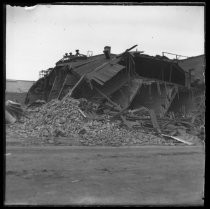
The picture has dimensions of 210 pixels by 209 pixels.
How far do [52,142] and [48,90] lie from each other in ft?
49.8

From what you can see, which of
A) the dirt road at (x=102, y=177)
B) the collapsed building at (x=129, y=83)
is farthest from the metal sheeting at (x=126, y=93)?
the dirt road at (x=102, y=177)

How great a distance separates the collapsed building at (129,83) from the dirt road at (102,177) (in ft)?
31.1

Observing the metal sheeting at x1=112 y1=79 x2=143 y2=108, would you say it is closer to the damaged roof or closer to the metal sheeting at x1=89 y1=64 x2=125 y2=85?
the metal sheeting at x1=89 y1=64 x2=125 y2=85

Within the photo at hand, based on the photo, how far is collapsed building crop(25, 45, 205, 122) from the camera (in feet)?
79.6

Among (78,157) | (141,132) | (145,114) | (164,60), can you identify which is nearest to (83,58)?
(164,60)

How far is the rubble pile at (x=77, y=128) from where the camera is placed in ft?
58.1

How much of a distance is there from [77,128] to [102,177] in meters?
9.92

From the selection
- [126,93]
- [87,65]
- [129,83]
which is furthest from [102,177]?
[87,65]

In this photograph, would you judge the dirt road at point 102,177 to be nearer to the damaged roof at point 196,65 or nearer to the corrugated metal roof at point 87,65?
the corrugated metal roof at point 87,65

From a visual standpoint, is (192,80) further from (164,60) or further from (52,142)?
(52,142)

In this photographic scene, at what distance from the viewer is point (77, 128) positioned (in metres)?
18.9

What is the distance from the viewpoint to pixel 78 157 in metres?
12.3

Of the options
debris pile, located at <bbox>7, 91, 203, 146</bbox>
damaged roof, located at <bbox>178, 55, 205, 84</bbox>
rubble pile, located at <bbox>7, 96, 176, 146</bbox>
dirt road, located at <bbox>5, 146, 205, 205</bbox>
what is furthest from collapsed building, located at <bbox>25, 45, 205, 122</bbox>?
dirt road, located at <bbox>5, 146, 205, 205</bbox>

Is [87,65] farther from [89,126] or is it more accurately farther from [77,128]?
[77,128]
